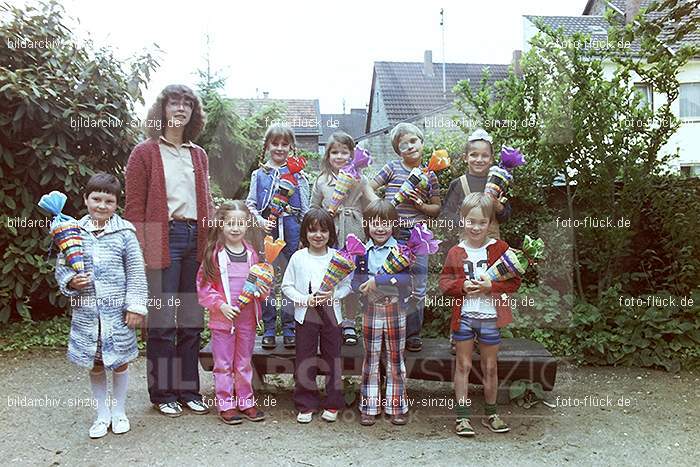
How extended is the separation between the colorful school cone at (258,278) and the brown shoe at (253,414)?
0.75 meters

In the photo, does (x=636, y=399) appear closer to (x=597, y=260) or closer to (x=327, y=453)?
(x=597, y=260)

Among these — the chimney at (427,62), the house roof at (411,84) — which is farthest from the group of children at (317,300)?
the chimney at (427,62)

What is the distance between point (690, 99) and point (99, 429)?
18048 millimetres

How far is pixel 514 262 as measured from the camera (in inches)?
156

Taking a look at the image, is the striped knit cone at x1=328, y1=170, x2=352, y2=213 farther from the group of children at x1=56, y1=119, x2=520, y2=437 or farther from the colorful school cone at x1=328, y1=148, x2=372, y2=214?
the group of children at x1=56, y1=119, x2=520, y2=437

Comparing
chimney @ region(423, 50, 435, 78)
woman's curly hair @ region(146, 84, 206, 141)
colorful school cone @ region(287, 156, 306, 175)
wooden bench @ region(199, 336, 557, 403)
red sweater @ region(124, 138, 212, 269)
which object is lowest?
wooden bench @ region(199, 336, 557, 403)

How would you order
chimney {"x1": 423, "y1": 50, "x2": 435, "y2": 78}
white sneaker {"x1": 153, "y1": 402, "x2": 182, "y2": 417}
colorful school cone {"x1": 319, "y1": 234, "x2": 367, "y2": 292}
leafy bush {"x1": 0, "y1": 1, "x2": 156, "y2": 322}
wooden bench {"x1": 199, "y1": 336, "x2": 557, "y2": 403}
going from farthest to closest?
chimney {"x1": 423, "y1": 50, "x2": 435, "y2": 78} → leafy bush {"x1": 0, "y1": 1, "x2": 156, "y2": 322} → wooden bench {"x1": 199, "y1": 336, "x2": 557, "y2": 403} → white sneaker {"x1": 153, "y1": 402, "x2": 182, "y2": 417} → colorful school cone {"x1": 319, "y1": 234, "x2": 367, "y2": 292}

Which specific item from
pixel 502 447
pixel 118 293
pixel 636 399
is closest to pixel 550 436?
pixel 502 447

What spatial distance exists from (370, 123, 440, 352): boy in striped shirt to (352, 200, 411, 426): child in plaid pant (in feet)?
0.87

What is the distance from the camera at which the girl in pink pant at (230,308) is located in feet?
13.4

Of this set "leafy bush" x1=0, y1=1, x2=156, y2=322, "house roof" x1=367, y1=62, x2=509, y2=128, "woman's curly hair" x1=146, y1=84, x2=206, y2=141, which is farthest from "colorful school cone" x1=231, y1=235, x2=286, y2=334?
"house roof" x1=367, y1=62, x2=509, y2=128

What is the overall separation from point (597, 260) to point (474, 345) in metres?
2.19

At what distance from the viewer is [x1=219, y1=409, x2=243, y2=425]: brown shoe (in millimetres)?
4125

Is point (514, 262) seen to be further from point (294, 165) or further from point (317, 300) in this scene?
point (294, 165)
